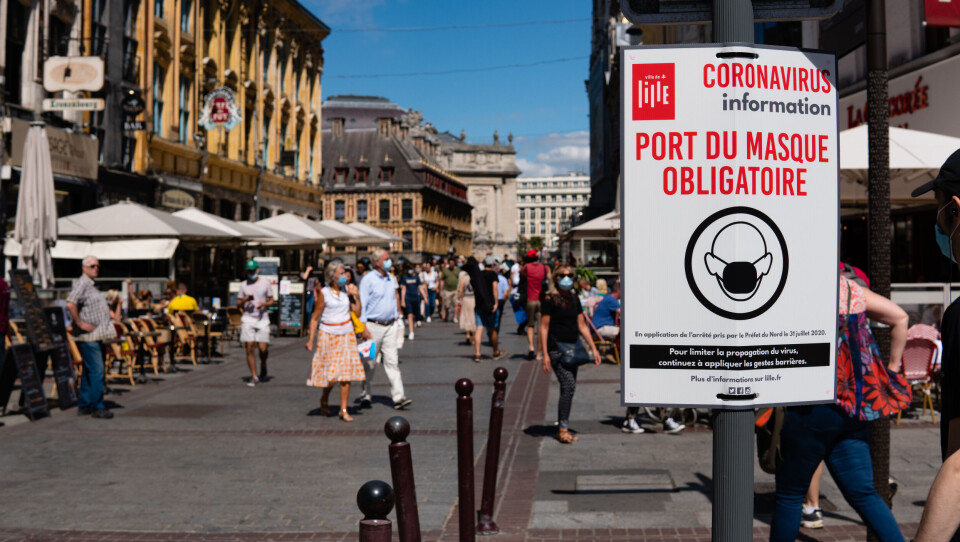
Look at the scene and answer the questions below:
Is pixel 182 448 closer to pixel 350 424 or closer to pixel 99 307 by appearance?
pixel 350 424

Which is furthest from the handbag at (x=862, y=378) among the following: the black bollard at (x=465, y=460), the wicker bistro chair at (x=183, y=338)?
the wicker bistro chair at (x=183, y=338)

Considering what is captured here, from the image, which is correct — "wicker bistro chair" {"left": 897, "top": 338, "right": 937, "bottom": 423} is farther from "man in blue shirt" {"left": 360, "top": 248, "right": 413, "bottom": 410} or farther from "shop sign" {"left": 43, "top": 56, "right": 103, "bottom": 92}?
"shop sign" {"left": 43, "top": 56, "right": 103, "bottom": 92}

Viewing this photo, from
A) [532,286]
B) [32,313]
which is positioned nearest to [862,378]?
[32,313]

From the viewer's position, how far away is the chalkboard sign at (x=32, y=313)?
11523 millimetres

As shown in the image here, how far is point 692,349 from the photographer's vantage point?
264 cm

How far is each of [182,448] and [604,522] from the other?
4622 mm

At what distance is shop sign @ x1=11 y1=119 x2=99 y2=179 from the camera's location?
64.7ft

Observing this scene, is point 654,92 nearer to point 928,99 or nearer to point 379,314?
point 379,314

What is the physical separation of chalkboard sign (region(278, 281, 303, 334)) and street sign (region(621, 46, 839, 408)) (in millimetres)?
21986

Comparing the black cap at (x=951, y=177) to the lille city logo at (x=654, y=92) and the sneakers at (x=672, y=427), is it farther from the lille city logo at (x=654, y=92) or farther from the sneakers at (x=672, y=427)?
the sneakers at (x=672, y=427)

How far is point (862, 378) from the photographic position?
16.4ft

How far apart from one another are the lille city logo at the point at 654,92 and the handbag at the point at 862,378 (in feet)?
8.82

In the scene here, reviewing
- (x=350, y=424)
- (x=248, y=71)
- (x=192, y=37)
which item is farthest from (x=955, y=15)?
(x=248, y=71)

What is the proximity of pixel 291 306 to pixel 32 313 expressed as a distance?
12778 millimetres
